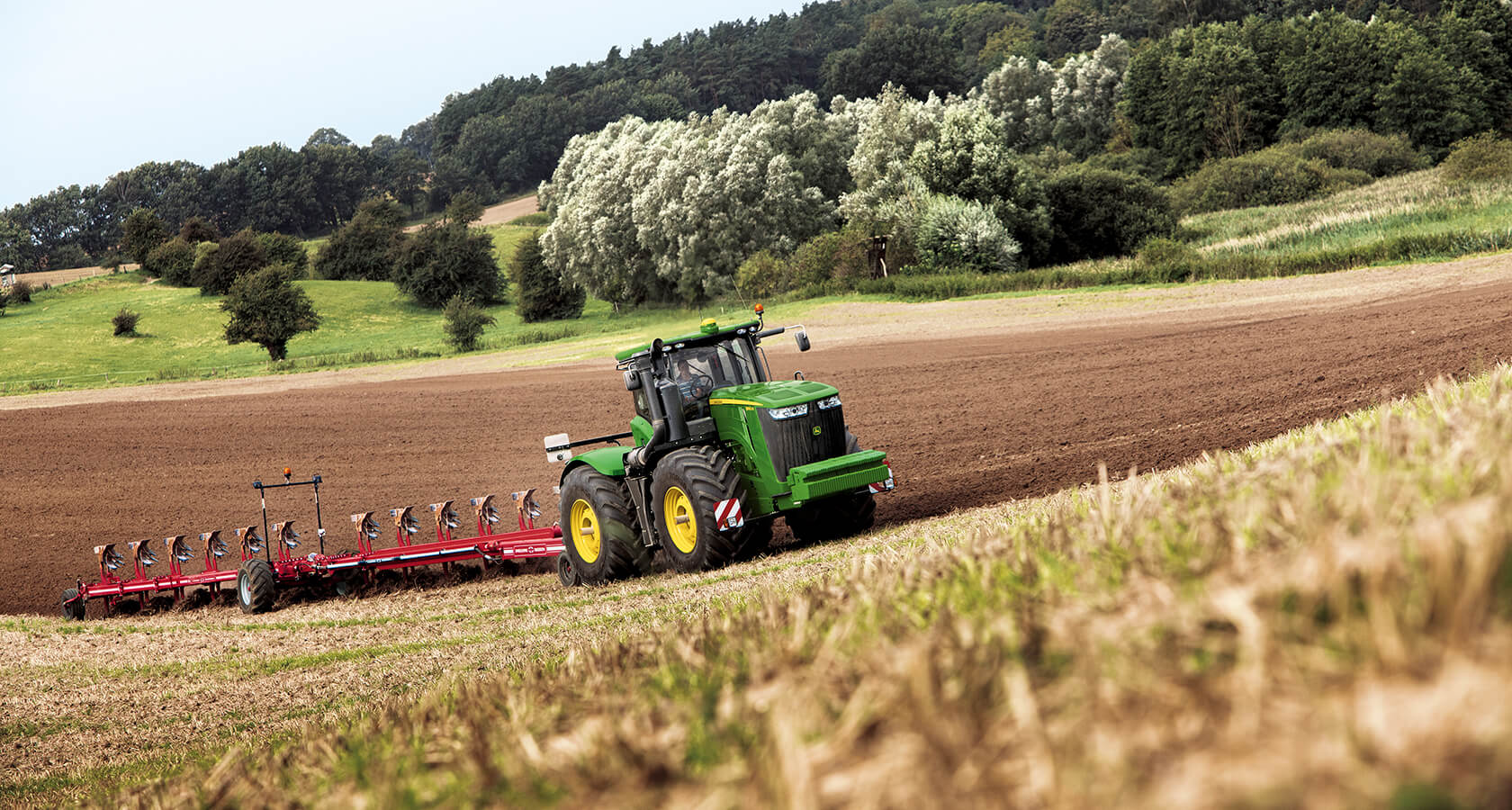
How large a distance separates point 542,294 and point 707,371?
210 feet

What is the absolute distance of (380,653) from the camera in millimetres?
10180

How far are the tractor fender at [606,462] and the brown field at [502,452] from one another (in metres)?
1.45

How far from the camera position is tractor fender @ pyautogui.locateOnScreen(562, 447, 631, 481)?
42.4ft

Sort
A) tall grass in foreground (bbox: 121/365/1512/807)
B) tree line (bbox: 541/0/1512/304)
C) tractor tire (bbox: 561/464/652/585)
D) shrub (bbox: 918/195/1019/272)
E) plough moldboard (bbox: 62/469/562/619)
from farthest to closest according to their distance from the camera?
tree line (bbox: 541/0/1512/304), shrub (bbox: 918/195/1019/272), plough moldboard (bbox: 62/469/562/619), tractor tire (bbox: 561/464/652/585), tall grass in foreground (bbox: 121/365/1512/807)

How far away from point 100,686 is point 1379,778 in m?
11.3

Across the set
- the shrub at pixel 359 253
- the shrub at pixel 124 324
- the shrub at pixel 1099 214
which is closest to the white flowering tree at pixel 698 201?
the shrub at pixel 1099 214

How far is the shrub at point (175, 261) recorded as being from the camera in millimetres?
86125

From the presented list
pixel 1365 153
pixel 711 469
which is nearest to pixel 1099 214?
pixel 1365 153

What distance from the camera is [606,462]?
43.1 ft

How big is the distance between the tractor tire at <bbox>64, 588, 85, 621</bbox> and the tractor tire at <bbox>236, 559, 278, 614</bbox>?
121 inches

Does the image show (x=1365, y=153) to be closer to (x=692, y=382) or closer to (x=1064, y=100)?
(x=1064, y=100)

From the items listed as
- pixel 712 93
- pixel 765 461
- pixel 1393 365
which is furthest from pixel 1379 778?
pixel 712 93

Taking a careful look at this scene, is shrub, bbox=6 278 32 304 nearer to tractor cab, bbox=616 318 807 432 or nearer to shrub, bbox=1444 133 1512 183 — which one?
tractor cab, bbox=616 318 807 432

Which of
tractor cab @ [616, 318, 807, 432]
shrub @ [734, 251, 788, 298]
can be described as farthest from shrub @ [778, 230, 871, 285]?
tractor cab @ [616, 318, 807, 432]
